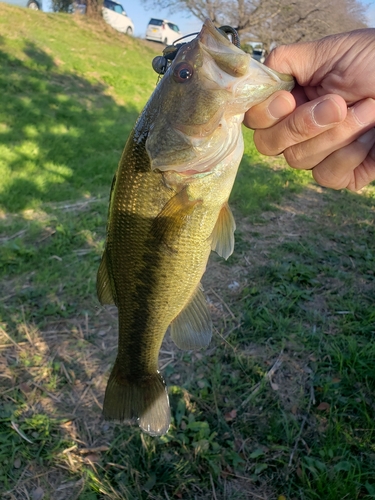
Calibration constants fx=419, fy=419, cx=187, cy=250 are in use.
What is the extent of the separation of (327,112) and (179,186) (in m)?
0.65

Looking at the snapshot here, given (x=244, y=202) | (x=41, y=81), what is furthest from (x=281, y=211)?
(x=41, y=81)

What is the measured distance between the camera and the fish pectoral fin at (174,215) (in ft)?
5.13

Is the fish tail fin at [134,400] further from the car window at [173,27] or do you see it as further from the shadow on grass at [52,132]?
the car window at [173,27]

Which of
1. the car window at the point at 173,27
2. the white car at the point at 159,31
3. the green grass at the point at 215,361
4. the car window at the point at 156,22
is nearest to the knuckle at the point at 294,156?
the green grass at the point at 215,361

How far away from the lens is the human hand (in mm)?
1667

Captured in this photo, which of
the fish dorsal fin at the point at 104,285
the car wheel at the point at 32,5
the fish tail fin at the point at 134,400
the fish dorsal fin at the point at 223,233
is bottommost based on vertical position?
the car wheel at the point at 32,5

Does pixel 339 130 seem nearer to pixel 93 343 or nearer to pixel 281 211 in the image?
pixel 93 343

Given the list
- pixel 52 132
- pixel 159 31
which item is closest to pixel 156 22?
pixel 159 31

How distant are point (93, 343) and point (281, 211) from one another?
3.51 metres

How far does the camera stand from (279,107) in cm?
167

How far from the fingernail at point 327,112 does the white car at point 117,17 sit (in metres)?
22.7

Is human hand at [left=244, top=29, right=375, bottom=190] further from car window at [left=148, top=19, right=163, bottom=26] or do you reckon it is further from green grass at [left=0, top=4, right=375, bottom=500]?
car window at [left=148, top=19, right=163, bottom=26]

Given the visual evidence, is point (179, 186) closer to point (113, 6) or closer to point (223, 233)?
point (223, 233)

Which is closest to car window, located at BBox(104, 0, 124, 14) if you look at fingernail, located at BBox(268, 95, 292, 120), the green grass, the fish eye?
the green grass
